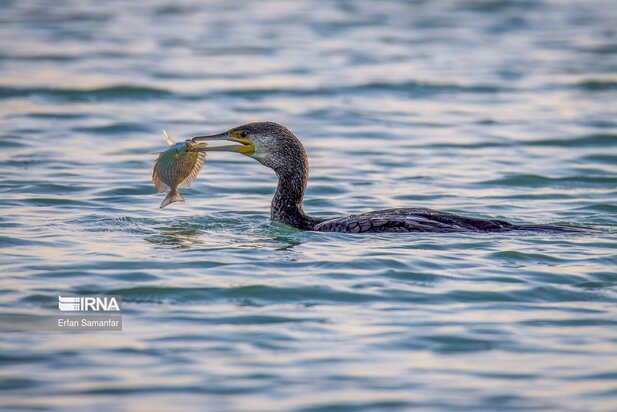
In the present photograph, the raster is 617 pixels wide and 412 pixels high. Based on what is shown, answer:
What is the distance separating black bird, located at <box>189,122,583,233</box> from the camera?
11.3 metres

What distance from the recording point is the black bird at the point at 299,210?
11.3 metres

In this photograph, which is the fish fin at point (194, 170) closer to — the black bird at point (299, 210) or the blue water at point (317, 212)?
the black bird at point (299, 210)

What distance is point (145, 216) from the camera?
41.1 feet

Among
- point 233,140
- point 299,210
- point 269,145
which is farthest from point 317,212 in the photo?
point 233,140

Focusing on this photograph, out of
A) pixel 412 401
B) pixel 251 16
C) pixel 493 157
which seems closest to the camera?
pixel 412 401

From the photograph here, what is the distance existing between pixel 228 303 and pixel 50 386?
1967 mm

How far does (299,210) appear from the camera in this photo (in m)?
11.9

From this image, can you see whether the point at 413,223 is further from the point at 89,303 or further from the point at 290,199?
the point at 89,303

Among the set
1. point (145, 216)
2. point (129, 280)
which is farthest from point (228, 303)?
point (145, 216)

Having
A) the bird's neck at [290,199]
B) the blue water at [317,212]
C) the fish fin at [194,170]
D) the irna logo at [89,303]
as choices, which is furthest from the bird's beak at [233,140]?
the irna logo at [89,303]

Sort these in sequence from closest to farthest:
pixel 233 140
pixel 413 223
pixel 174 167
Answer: pixel 413 223 → pixel 174 167 → pixel 233 140

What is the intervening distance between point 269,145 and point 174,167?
0.91 m

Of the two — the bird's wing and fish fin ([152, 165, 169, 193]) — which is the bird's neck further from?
fish fin ([152, 165, 169, 193])

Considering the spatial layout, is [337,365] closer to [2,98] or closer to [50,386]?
[50,386]
